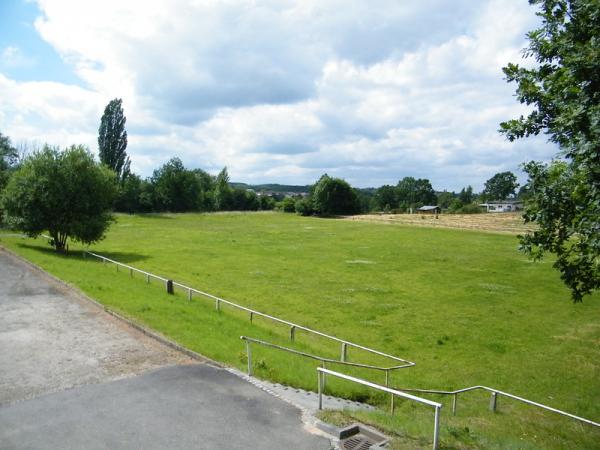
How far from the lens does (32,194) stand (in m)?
40.4

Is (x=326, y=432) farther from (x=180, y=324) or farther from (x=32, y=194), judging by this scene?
(x=32, y=194)

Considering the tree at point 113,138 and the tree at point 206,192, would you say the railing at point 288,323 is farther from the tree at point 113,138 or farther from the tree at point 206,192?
the tree at point 206,192

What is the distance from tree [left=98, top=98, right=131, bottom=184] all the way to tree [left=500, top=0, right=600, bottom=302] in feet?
334

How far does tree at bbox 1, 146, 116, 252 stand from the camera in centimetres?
4084

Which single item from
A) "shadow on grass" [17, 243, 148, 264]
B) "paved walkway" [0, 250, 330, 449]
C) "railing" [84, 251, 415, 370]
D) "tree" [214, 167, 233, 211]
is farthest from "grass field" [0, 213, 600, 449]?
"tree" [214, 167, 233, 211]

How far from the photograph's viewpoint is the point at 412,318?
2702 cm

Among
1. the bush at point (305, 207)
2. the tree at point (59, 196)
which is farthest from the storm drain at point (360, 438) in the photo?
the bush at point (305, 207)

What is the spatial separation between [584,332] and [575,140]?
63.9 feet

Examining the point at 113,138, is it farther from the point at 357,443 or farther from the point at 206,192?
the point at 357,443

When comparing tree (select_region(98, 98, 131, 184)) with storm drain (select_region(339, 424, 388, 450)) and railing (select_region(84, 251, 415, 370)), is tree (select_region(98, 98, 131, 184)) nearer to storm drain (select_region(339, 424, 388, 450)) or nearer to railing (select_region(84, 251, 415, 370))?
railing (select_region(84, 251, 415, 370))

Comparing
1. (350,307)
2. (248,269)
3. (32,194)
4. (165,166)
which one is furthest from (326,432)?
(165,166)

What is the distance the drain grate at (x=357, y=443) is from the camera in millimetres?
8422

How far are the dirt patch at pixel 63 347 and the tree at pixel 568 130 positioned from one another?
1062 cm

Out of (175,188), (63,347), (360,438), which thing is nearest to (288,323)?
(63,347)
